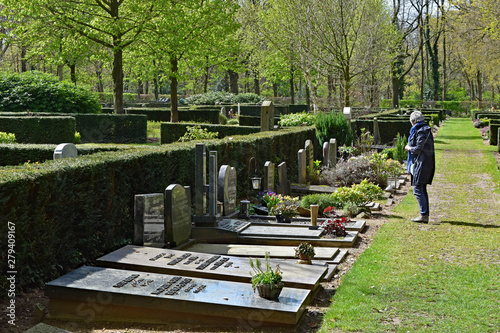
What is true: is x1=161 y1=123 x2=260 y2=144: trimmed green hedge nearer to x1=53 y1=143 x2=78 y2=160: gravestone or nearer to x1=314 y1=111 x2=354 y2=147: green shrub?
x1=314 y1=111 x2=354 y2=147: green shrub

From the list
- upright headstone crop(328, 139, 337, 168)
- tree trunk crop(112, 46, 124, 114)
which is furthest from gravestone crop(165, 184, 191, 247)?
tree trunk crop(112, 46, 124, 114)

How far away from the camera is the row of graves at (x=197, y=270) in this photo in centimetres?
573

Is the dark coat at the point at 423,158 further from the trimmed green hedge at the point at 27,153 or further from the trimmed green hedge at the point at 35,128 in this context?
the trimmed green hedge at the point at 35,128

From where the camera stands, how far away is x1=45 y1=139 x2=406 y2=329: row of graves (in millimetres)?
5734

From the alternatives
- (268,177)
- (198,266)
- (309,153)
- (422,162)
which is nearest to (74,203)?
(198,266)

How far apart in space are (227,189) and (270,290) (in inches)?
183

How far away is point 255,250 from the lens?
8422 mm

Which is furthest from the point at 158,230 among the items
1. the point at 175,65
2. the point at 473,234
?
the point at 175,65

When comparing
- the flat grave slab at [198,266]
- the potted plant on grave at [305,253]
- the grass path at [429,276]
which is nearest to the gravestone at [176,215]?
the flat grave slab at [198,266]

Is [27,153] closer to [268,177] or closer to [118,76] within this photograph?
[268,177]

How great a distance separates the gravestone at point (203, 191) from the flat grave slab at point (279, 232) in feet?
2.06

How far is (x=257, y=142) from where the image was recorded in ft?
44.3

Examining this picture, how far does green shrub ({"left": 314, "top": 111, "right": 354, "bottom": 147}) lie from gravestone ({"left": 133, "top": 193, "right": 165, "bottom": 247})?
1119 cm

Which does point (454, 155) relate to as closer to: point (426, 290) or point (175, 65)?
point (175, 65)
